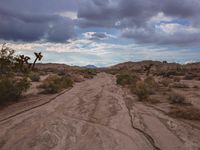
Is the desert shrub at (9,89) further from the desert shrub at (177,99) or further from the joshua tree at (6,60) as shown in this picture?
the desert shrub at (177,99)

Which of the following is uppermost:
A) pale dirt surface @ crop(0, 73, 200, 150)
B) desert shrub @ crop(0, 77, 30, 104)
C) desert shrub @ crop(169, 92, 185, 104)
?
desert shrub @ crop(0, 77, 30, 104)

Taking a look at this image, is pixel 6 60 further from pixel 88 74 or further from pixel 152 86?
pixel 88 74

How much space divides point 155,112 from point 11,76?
11.8m

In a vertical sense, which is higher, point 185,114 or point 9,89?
point 9,89

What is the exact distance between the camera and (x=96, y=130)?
1176cm

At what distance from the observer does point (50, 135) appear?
10695 millimetres

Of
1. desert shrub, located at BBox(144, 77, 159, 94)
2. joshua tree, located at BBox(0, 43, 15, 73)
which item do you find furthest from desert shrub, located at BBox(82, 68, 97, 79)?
joshua tree, located at BBox(0, 43, 15, 73)

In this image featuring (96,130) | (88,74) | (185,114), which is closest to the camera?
(96,130)

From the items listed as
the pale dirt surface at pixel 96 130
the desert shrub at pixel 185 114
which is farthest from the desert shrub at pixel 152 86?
the desert shrub at pixel 185 114

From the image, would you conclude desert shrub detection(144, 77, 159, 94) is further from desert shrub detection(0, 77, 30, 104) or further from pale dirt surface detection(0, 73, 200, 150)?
desert shrub detection(0, 77, 30, 104)

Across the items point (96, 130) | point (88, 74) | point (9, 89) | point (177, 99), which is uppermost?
point (9, 89)

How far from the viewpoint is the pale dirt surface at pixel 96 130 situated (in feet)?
32.2

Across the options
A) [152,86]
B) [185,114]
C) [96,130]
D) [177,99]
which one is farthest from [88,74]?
[96,130]

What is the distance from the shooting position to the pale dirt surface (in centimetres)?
981
